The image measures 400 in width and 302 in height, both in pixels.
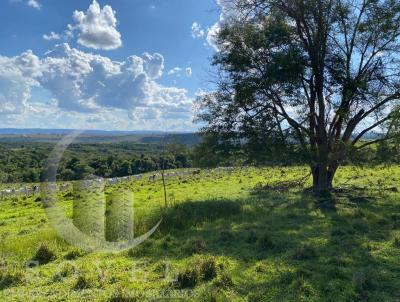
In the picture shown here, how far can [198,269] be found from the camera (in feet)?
31.0

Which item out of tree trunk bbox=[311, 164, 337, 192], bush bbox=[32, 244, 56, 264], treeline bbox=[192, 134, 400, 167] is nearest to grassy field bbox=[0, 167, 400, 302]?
bush bbox=[32, 244, 56, 264]

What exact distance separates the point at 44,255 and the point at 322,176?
17.8 metres

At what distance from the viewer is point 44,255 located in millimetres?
11523

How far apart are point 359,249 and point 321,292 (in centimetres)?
376

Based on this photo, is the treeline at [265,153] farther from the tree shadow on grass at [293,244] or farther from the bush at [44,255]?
the bush at [44,255]

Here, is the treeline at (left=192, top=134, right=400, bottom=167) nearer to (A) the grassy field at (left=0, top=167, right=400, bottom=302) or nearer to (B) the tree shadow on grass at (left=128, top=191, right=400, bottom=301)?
(B) the tree shadow on grass at (left=128, top=191, right=400, bottom=301)

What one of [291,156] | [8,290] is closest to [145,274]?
[8,290]

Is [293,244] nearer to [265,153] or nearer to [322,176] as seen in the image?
[265,153]

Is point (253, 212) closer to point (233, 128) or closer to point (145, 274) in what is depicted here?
point (233, 128)

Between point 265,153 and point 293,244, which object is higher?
point 265,153

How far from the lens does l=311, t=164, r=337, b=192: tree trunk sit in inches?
974

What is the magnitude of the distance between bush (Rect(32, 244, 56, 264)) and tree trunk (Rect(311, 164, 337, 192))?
17.0 m

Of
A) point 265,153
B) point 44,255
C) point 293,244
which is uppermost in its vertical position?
point 265,153

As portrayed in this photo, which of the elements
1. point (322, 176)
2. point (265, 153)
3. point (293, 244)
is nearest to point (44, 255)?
point (293, 244)
